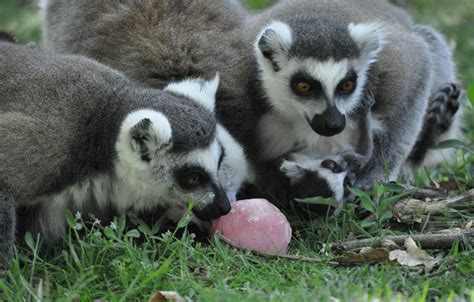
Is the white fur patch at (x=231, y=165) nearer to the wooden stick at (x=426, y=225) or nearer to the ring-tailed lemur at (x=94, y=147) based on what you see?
the ring-tailed lemur at (x=94, y=147)

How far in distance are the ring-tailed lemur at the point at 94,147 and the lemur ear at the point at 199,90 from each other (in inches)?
1.6

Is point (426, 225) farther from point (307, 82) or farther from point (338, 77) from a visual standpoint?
point (307, 82)

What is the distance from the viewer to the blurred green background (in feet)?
36.4

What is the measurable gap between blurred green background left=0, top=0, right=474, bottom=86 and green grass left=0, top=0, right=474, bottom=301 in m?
5.47

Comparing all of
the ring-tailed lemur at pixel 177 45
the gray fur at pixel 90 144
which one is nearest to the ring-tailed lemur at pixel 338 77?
the ring-tailed lemur at pixel 177 45

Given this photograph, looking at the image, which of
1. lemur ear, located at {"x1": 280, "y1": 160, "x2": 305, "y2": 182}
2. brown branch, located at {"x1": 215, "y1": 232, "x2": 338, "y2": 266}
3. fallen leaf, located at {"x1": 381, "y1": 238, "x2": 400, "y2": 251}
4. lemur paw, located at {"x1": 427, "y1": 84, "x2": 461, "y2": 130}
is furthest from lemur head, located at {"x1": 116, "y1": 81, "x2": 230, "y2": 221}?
lemur paw, located at {"x1": 427, "y1": 84, "x2": 461, "y2": 130}

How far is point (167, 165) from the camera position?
552 cm

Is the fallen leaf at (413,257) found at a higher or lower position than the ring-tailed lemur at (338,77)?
lower

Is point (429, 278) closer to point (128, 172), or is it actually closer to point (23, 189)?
point (128, 172)

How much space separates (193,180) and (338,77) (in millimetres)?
1400

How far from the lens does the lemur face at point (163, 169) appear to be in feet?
17.5

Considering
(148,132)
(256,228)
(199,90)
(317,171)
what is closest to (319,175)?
(317,171)

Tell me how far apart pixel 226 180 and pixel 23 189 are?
5.11ft

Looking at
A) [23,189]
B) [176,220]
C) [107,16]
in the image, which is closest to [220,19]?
[107,16]
